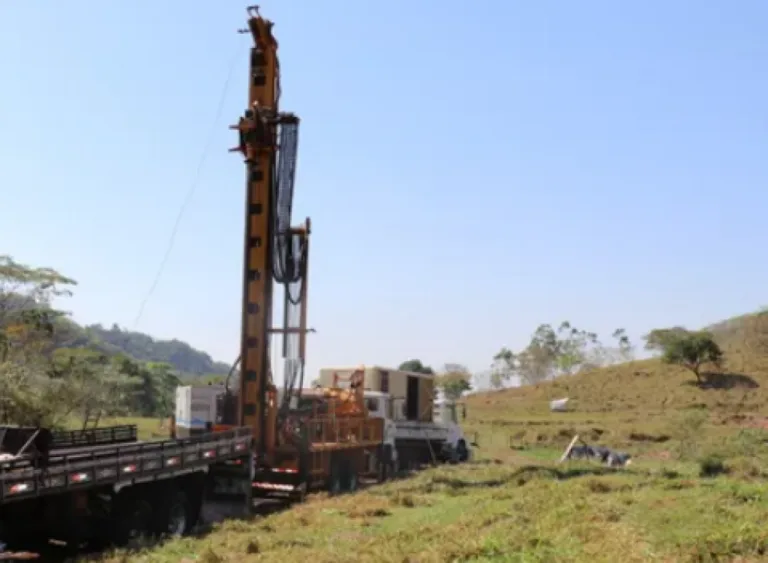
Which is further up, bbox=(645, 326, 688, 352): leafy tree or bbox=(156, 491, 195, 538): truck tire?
bbox=(645, 326, 688, 352): leafy tree

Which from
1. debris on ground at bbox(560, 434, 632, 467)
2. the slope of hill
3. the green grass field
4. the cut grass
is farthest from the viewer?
the slope of hill

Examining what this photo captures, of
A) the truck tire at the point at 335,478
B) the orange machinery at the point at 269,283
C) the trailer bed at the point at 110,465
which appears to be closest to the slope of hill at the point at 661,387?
the truck tire at the point at 335,478

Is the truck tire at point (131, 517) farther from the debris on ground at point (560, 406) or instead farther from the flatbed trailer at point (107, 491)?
the debris on ground at point (560, 406)

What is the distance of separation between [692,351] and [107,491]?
2905 inches

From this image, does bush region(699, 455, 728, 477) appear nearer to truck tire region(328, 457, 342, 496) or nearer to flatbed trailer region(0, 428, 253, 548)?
truck tire region(328, 457, 342, 496)

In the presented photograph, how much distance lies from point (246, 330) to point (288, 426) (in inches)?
108

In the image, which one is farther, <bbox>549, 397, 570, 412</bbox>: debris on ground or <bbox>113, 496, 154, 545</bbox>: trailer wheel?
<bbox>549, 397, 570, 412</bbox>: debris on ground

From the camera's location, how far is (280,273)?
64.5ft

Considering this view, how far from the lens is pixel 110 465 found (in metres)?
12.4

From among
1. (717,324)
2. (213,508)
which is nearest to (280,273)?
(213,508)

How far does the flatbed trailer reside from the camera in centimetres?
1093

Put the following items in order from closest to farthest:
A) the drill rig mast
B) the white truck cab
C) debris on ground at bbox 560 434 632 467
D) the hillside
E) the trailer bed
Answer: the trailer bed → the drill rig mast → the white truck cab → debris on ground at bbox 560 434 632 467 → the hillside

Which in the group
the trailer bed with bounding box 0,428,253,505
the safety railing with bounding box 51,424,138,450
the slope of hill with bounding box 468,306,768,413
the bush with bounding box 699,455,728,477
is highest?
the slope of hill with bounding box 468,306,768,413

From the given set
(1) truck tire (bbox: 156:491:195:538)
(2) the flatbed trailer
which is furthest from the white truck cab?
(1) truck tire (bbox: 156:491:195:538)
